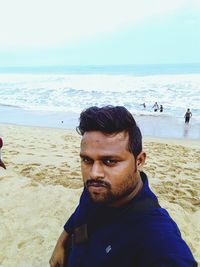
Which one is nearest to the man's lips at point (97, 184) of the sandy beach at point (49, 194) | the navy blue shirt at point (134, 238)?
the navy blue shirt at point (134, 238)

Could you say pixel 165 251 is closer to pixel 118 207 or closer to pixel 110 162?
pixel 118 207

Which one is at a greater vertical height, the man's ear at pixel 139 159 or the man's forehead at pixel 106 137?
the man's forehead at pixel 106 137

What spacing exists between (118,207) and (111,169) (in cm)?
19

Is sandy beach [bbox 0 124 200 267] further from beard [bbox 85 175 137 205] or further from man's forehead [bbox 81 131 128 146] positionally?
man's forehead [bbox 81 131 128 146]

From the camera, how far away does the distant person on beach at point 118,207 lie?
1.26 metres

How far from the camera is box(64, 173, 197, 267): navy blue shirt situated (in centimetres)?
122

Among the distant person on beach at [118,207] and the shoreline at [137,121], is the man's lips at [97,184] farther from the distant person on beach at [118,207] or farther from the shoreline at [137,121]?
the shoreline at [137,121]

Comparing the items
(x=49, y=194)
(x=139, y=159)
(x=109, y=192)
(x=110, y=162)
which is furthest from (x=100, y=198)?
(x=49, y=194)

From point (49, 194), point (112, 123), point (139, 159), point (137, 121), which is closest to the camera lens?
point (112, 123)

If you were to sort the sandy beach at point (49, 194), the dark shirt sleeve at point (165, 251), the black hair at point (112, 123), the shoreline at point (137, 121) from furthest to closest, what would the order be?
1. the shoreline at point (137, 121)
2. the sandy beach at point (49, 194)
3. the black hair at point (112, 123)
4. the dark shirt sleeve at point (165, 251)

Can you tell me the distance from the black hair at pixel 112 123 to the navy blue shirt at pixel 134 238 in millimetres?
237

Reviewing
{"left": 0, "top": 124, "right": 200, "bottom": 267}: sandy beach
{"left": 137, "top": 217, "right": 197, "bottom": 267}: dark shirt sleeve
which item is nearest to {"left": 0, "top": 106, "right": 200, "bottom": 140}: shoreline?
{"left": 0, "top": 124, "right": 200, "bottom": 267}: sandy beach

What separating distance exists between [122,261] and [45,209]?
337 centimetres

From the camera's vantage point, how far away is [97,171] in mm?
1463
